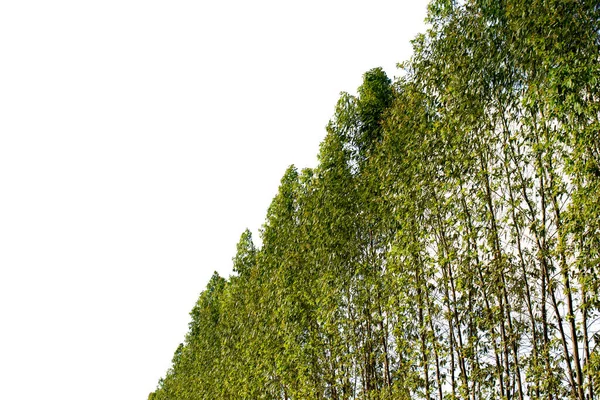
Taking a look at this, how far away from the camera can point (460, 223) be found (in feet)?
23.2

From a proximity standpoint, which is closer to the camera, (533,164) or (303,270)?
(533,164)

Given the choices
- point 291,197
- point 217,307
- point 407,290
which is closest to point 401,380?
point 407,290

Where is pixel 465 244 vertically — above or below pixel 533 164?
below

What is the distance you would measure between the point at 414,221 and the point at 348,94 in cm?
334

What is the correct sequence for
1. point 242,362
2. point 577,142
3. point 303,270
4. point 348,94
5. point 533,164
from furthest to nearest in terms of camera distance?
point 242,362
point 303,270
point 348,94
point 533,164
point 577,142

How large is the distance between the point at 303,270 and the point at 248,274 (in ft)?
16.6

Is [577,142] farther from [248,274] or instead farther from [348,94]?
[248,274]

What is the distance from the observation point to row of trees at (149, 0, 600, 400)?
5703 mm

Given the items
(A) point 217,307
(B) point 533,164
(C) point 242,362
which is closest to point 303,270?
(C) point 242,362

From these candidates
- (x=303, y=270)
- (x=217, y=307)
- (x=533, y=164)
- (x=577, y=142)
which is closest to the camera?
(x=577, y=142)

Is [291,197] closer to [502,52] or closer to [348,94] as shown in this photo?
[348,94]

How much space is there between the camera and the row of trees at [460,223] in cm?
570

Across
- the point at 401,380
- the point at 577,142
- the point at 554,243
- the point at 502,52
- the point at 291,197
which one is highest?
the point at 291,197

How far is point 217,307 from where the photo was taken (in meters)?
19.5
